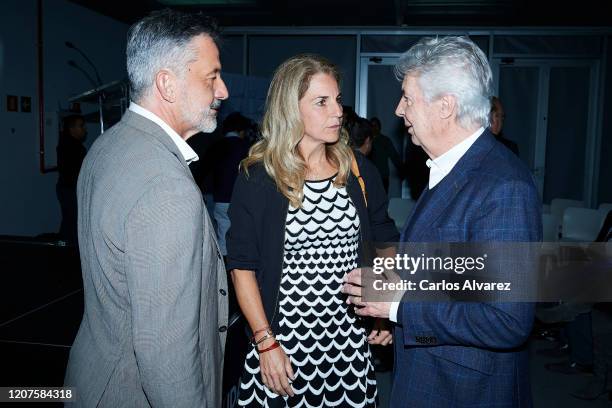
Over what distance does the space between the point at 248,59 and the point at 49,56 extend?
332 cm

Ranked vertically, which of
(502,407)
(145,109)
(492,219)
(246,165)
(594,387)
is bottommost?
(594,387)

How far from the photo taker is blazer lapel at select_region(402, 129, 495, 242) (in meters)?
1.21

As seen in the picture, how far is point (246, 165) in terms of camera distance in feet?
5.55

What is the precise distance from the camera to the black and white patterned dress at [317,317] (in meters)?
1.64

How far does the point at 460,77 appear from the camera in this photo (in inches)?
48.8

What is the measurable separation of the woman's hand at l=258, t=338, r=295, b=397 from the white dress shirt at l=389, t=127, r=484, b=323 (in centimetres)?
46

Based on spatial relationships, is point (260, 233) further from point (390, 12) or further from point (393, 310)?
point (390, 12)

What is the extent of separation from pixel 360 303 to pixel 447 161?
1.42ft

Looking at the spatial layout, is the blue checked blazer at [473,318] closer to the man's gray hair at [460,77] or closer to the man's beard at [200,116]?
the man's gray hair at [460,77]

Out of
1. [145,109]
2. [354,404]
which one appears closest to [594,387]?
[354,404]

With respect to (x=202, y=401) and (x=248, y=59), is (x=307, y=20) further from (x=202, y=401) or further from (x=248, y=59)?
(x=202, y=401)

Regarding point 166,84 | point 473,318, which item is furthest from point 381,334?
point 166,84

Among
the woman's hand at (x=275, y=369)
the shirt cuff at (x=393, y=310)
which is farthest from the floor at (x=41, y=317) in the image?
the shirt cuff at (x=393, y=310)

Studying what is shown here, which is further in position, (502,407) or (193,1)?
(193,1)
